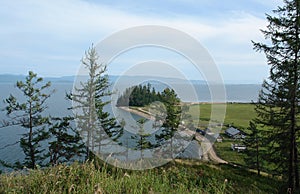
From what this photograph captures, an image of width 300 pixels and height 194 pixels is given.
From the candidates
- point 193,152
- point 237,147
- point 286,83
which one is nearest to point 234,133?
point 237,147

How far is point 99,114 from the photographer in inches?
1031

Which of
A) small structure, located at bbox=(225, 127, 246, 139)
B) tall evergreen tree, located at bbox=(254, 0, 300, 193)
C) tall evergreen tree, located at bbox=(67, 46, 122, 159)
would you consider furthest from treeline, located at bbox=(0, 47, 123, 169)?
small structure, located at bbox=(225, 127, 246, 139)

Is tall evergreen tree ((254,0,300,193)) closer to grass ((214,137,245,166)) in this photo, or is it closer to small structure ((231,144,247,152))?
grass ((214,137,245,166))

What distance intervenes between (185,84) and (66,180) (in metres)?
5.57

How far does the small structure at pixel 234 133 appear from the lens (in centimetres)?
5576

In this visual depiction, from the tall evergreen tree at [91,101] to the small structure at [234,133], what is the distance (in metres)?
37.9

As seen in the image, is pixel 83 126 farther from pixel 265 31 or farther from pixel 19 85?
pixel 265 31

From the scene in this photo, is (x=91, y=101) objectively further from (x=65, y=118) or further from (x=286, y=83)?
(x=286, y=83)

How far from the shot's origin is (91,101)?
79.5 feet

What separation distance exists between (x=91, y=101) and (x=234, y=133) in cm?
4258

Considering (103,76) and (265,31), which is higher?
(265,31)

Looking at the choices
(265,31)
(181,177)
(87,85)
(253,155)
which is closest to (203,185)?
(181,177)

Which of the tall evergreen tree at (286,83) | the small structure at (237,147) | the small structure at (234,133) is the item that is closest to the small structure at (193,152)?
the small structure at (237,147)

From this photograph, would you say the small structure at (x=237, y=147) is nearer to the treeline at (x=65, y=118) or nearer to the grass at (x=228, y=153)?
the grass at (x=228, y=153)
